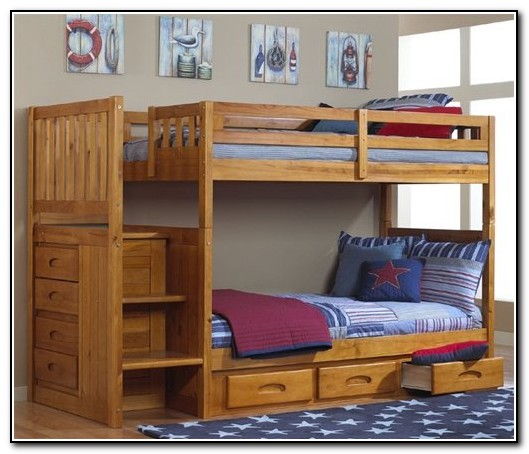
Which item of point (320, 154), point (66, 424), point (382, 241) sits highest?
point (320, 154)

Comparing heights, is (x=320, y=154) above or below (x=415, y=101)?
below

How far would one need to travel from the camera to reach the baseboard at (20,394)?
574 centimetres

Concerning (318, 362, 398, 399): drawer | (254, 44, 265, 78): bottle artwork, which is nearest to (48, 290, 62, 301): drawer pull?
(318, 362, 398, 399): drawer

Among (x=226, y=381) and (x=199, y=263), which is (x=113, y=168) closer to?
(x=199, y=263)

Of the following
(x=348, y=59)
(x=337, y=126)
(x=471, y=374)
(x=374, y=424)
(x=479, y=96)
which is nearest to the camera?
(x=374, y=424)

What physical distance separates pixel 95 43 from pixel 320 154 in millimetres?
1375

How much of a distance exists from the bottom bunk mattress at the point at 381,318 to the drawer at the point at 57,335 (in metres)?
0.68

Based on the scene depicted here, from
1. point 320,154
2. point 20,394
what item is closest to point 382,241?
point 320,154

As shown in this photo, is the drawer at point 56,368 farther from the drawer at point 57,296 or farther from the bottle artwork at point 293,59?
the bottle artwork at point 293,59

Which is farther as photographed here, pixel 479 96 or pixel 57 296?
pixel 479 96

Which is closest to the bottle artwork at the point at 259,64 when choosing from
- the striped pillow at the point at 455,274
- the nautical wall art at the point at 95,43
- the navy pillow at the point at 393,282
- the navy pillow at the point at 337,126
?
the navy pillow at the point at 337,126

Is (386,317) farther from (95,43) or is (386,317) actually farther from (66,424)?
(95,43)

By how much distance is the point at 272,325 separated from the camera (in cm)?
540

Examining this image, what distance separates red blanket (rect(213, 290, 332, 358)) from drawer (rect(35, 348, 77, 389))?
0.74m
